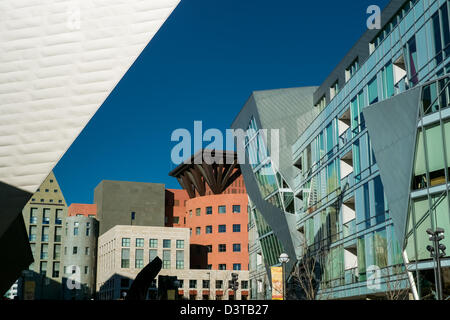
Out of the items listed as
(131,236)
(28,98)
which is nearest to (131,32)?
(28,98)

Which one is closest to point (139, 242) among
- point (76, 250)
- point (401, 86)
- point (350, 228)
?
point (76, 250)

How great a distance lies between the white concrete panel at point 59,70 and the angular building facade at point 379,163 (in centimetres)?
1190

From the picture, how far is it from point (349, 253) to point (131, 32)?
24621mm

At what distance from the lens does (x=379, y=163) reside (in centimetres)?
2536

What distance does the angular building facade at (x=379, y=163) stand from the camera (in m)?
22.5

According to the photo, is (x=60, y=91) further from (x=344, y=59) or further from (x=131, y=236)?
(x=131, y=236)

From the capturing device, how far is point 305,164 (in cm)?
4506

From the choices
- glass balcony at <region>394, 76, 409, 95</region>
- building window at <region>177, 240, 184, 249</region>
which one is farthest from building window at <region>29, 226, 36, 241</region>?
glass balcony at <region>394, 76, 409, 95</region>

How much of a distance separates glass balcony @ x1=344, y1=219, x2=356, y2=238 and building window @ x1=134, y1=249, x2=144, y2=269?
204 ft

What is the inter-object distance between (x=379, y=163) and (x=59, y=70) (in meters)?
15.1

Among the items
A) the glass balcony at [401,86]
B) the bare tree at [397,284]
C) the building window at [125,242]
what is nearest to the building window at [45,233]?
the building window at [125,242]

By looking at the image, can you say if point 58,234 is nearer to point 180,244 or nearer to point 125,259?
point 125,259

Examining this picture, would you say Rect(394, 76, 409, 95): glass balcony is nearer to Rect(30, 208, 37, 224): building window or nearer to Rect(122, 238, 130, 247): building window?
Rect(122, 238, 130, 247): building window

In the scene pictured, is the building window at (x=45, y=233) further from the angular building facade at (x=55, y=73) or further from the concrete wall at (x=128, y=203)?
the angular building facade at (x=55, y=73)
